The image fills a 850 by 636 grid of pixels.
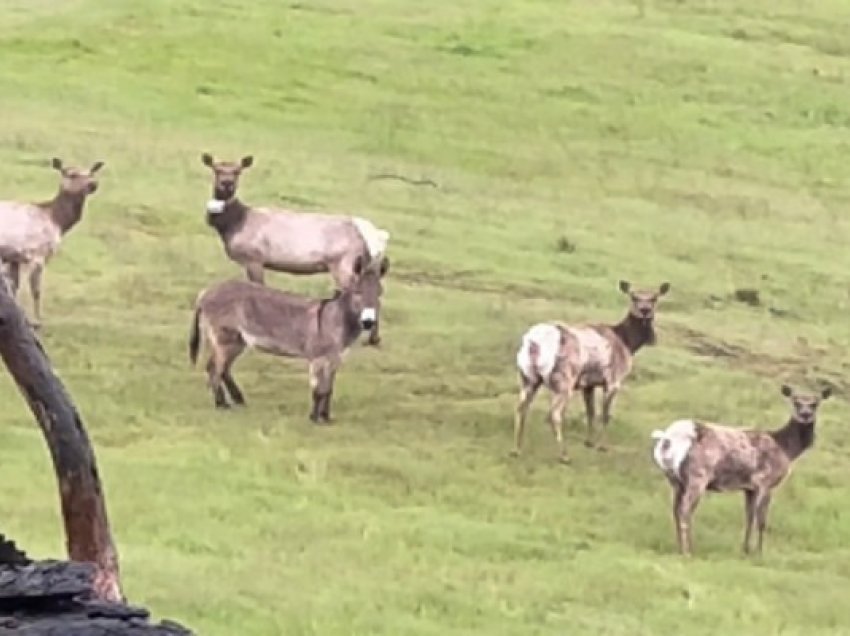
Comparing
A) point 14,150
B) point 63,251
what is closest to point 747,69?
point 14,150

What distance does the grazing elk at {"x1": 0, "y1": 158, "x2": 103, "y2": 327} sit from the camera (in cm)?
2139

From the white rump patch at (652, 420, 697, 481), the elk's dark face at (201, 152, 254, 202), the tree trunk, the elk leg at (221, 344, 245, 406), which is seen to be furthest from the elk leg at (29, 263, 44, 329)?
the tree trunk

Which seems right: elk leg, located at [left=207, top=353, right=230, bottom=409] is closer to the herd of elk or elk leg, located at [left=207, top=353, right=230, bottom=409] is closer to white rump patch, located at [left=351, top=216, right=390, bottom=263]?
the herd of elk

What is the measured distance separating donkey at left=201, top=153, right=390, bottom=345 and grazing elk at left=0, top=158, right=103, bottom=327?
1.26 meters

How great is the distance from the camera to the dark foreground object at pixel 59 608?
16.5 ft

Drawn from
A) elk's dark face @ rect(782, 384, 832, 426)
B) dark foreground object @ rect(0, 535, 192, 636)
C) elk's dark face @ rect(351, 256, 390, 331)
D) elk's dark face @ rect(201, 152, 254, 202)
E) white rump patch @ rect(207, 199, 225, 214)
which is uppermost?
dark foreground object @ rect(0, 535, 192, 636)

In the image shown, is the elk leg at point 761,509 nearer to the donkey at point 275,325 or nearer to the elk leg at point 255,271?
the donkey at point 275,325

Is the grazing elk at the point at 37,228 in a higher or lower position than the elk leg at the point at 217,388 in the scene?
higher

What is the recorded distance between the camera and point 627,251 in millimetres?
27828

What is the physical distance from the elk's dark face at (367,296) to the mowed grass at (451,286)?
31.3 inches

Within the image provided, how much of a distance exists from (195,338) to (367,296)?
150 centimetres

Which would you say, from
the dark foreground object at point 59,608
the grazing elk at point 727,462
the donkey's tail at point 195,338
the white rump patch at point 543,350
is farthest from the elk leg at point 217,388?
the dark foreground object at point 59,608

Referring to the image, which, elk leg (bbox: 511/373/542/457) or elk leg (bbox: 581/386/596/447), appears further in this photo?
elk leg (bbox: 581/386/596/447)

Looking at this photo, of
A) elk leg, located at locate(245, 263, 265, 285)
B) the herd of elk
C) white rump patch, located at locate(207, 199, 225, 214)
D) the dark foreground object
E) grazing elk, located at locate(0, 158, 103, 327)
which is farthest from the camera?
elk leg, located at locate(245, 263, 265, 285)
